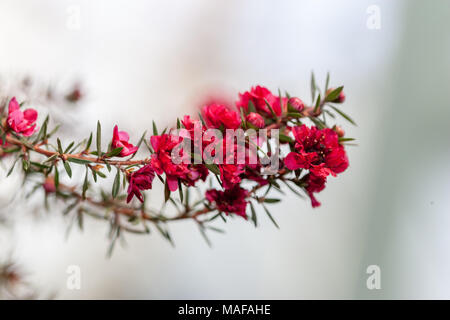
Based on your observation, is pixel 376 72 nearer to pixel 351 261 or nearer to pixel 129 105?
pixel 351 261

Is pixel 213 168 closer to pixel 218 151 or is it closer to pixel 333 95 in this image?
pixel 218 151

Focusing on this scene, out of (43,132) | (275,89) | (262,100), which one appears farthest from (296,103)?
(275,89)

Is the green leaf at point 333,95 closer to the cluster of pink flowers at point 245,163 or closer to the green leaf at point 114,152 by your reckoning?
the cluster of pink flowers at point 245,163

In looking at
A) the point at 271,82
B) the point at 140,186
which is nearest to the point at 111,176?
the point at 271,82

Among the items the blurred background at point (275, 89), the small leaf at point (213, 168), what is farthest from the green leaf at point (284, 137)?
the blurred background at point (275, 89)

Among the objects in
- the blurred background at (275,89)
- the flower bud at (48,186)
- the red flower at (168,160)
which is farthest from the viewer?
the blurred background at (275,89)

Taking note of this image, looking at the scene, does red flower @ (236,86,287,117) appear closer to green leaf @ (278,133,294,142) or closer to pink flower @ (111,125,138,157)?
green leaf @ (278,133,294,142)

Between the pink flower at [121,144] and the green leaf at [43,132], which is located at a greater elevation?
the green leaf at [43,132]
